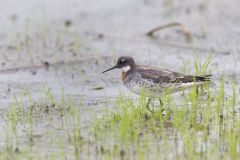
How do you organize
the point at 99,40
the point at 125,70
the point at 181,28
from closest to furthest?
the point at 125,70 < the point at 181,28 < the point at 99,40

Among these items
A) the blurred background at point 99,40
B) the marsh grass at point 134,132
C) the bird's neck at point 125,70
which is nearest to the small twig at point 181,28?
the blurred background at point 99,40

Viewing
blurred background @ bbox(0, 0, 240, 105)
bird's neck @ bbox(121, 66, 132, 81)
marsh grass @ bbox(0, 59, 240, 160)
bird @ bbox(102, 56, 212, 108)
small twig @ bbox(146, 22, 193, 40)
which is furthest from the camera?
small twig @ bbox(146, 22, 193, 40)

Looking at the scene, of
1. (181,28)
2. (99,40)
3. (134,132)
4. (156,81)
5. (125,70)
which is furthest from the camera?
(99,40)

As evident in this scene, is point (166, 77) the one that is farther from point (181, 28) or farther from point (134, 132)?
point (181, 28)

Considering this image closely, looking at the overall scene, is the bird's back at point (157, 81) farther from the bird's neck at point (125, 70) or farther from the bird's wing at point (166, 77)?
the bird's neck at point (125, 70)

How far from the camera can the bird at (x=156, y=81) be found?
9844 millimetres

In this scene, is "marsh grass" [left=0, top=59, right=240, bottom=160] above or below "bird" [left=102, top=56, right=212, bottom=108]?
below

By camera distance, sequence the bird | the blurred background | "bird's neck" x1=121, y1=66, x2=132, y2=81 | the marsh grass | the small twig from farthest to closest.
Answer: the small twig → the blurred background → "bird's neck" x1=121, y1=66, x2=132, y2=81 → the bird → the marsh grass

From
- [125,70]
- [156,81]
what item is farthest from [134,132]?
[125,70]

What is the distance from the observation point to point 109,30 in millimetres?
16094

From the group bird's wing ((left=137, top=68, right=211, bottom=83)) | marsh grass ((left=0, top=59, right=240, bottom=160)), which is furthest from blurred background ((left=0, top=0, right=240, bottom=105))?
marsh grass ((left=0, top=59, right=240, bottom=160))

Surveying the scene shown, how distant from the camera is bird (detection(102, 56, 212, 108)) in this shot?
984 centimetres

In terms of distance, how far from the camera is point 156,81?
10039 mm

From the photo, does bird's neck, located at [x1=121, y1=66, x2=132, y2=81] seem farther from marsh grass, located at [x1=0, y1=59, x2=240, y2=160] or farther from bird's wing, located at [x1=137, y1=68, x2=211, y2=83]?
marsh grass, located at [x1=0, y1=59, x2=240, y2=160]
